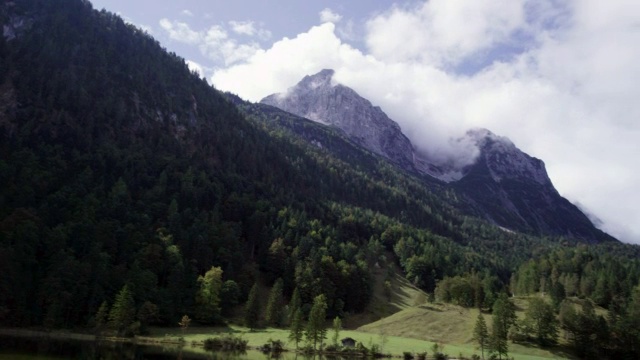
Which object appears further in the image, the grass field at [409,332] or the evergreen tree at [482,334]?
the evergreen tree at [482,334]

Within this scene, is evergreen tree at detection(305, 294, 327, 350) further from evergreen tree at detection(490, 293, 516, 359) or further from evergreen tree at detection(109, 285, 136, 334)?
evergreen tree at detection(490, 293, 516, 359)

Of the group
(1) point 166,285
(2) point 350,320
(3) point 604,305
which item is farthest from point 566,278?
(1) point 166,285

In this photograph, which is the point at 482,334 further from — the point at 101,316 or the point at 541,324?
the point at 101,316

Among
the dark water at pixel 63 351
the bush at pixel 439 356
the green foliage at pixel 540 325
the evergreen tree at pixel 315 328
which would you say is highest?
the green foliage at pixel 540 325

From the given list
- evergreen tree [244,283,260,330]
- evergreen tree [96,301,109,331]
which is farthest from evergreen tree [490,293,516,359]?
evergreen tree [96,301,109,331]

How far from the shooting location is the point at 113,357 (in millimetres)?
64562

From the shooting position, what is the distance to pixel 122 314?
9838 cm

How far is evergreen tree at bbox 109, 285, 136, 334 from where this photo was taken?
98.1 m

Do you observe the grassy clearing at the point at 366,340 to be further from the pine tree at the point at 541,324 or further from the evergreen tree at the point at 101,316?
the evergreen tree at the point at 101,316

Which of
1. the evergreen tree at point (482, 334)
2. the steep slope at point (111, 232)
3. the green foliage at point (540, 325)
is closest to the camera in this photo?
the steep slope at point (111, 232)

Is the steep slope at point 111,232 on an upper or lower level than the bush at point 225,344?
upper

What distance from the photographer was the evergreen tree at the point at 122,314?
9806 centimetres

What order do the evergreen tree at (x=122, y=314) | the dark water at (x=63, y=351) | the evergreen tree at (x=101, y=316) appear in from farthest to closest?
the evergreen tree at (x=101, y=316), the evergreen tree at (x=122, y=314), the dark water at (x=63, y=351)

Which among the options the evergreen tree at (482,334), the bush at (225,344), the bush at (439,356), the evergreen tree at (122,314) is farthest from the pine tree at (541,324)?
the evergreen tree at (122,314)
